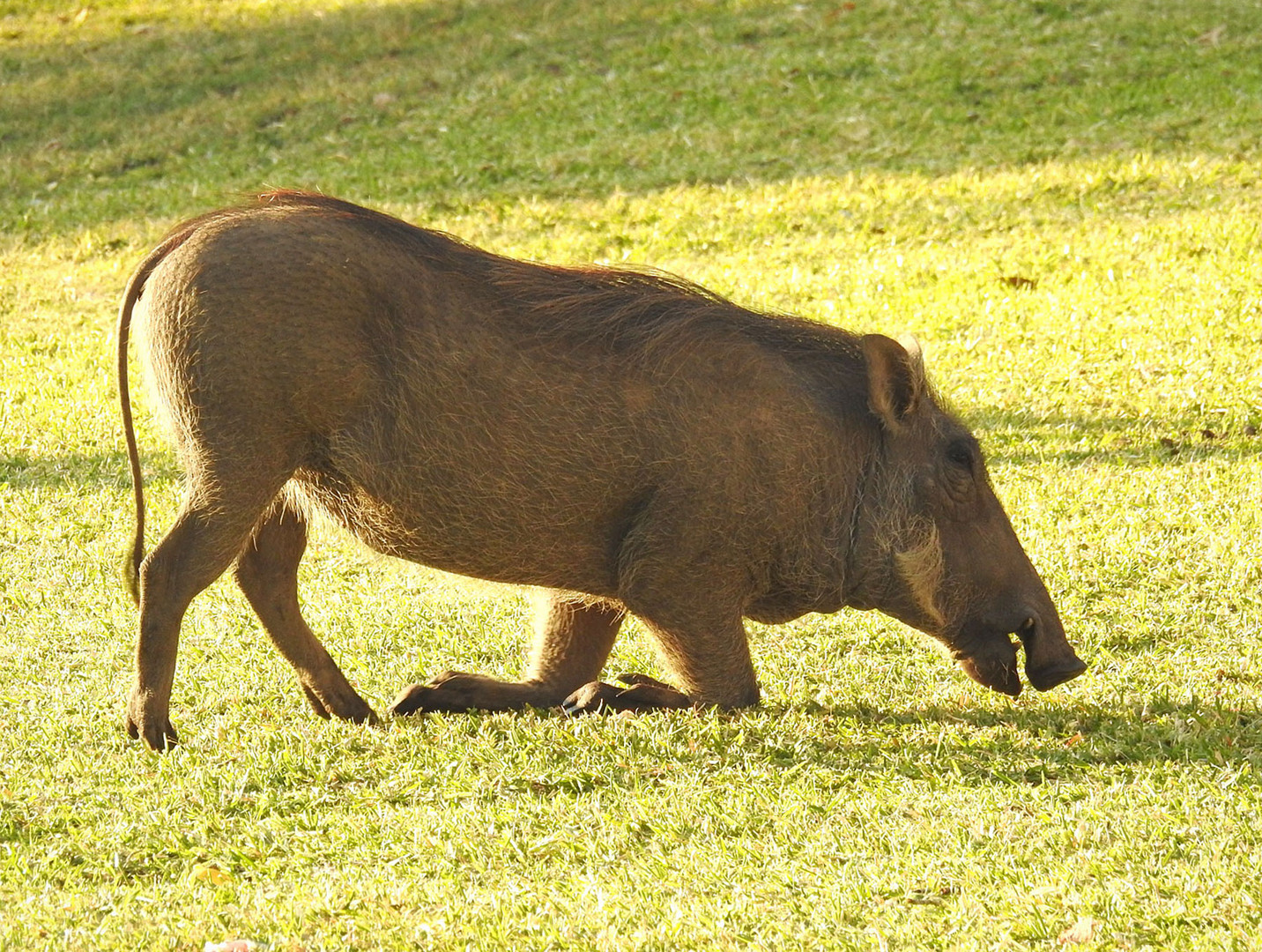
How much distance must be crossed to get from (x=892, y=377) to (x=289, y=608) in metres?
→ 1.81

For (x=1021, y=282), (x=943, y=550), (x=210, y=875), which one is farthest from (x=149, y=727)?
(x=1021, y=282)

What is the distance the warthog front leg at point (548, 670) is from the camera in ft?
15.0

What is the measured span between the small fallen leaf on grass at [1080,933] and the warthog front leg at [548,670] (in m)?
1.76

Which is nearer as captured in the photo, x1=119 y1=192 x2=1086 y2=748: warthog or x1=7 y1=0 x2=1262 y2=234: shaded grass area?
x1=119 y1=192 x2=1086 y2=748: warthog

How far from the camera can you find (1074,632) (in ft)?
16.5

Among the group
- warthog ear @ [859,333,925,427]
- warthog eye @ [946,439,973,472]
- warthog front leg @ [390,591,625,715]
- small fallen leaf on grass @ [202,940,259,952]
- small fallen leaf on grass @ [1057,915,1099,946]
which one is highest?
warthog ear @ [859,333,925,427]

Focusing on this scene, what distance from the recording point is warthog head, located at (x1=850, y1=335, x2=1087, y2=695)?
4457mm

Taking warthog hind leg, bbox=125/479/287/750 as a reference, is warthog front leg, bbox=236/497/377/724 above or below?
below

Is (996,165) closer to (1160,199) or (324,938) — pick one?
(1160,199)

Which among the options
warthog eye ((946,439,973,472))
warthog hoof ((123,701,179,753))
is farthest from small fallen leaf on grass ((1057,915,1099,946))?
warthog hoof ((123,701,179,753))

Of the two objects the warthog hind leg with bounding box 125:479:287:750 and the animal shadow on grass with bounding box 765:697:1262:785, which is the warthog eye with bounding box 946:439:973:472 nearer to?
the animal shadow on grass with bounding box 765:697:1262:785

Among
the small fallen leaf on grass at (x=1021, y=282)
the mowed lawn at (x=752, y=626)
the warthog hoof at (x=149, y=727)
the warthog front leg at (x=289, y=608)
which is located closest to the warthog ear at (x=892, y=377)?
the mowed lawn at (x=752, y=626)

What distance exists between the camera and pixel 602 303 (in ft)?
14.3

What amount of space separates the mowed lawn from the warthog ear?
843mm
